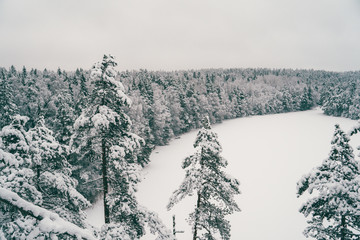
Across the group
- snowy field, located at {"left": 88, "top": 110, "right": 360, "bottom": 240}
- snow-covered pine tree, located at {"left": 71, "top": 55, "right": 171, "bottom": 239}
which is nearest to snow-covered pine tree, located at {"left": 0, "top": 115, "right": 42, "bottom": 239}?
snow-covered pine tree, located at {"left": 71, "top": 55, "right": 171, "bottom": 239}

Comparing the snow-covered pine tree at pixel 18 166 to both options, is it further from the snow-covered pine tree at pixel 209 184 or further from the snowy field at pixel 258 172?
the snowy field at pixel 258 172

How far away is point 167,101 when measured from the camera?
6731 centimetres

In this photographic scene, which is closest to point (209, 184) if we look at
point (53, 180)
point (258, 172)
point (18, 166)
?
point (53, 180)

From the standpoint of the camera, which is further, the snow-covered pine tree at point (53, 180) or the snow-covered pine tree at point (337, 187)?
the snow-covered pine tree at point (53, 180)

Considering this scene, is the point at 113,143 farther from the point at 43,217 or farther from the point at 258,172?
the point at 258,172

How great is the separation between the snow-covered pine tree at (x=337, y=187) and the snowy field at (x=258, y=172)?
13.5 metres

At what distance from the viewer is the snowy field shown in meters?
28.5

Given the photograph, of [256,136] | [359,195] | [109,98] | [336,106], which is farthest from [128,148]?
[336,106]

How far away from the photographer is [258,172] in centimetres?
4475

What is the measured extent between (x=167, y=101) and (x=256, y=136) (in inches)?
1142

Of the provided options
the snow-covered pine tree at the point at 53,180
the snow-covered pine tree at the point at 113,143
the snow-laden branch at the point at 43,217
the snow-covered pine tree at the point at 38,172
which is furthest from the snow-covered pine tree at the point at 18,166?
the snow-laden branch at the point at 43,217

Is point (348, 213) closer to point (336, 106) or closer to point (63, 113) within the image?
point (63, 113)

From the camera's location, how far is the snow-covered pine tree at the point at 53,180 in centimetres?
909

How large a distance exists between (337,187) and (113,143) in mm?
8920
